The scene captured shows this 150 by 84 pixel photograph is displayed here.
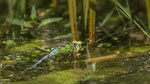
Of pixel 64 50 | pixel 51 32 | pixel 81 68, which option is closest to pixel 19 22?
pixel 51 32

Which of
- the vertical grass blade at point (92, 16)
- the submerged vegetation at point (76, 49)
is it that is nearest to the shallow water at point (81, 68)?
the submerged vegetation at point (76, 49)

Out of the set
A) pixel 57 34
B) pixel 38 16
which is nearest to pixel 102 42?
pixel 57 34

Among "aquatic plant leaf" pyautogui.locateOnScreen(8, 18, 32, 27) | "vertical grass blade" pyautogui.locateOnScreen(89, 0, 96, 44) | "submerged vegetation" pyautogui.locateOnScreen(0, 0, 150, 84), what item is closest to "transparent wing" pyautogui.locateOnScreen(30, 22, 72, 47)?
"submerged vegetation" pyautogui.locateOnScreen(0, 0, 150, 84)

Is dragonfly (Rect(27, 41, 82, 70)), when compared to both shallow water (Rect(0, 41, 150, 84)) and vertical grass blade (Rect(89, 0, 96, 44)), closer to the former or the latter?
shallow water (Rect(0, 41, 150, 84))

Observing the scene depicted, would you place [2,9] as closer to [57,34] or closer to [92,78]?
[57,34]

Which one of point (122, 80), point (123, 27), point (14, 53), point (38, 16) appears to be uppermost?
point (38, 16)

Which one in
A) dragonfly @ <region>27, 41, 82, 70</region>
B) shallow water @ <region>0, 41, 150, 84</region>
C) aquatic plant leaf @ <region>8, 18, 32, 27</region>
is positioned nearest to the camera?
shallow water @ <region>0, 41, 150, 84</region>

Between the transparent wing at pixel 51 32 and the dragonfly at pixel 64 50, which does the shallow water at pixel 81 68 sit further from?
the transparent wing at pixel 51 32

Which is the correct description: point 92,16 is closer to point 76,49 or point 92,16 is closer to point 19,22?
point 76,49
